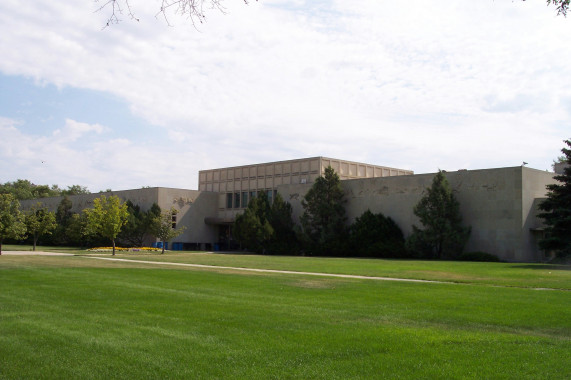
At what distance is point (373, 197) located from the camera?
49.8m

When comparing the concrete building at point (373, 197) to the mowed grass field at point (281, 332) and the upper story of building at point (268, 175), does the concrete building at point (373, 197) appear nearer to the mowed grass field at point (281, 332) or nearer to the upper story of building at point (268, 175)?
the upper story of building at point (268, 175)

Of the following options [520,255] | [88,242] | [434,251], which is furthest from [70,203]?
[520,255]

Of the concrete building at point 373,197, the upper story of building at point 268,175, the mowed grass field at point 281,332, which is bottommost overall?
the mowed grass field at point 281,332

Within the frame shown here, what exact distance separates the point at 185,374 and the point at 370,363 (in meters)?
2.39

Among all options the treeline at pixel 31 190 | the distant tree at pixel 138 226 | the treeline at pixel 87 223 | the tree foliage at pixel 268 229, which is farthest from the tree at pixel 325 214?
the treeline at pixel 31 190

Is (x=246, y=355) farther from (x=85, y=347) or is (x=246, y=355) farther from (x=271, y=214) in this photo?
(x=271, y=214)

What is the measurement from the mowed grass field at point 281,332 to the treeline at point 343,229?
25.6m

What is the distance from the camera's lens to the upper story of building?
6178cm

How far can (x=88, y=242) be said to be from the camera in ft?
214

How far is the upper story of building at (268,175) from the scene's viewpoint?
203 feet

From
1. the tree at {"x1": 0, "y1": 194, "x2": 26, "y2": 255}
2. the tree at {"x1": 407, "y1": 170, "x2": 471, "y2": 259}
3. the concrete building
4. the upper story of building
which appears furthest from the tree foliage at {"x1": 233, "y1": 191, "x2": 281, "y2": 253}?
the tree at {"x1": 0, "y1": 194, "x2": 26, "y2": 255}

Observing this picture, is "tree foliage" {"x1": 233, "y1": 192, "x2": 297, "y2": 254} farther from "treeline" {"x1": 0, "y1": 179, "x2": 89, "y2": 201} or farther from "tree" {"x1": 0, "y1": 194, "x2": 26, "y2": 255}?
"treeline" {"x1": 0, "y1": 179, "x2": 89, "y2": 201}

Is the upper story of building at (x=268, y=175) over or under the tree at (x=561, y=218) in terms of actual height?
over

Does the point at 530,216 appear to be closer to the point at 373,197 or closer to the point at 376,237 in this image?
the point at 376,237
